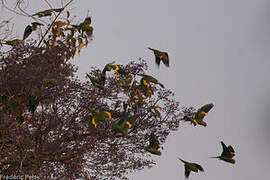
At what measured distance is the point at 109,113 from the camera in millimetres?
1381

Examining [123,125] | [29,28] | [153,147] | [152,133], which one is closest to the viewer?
[123,125]

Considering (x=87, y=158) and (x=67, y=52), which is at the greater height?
(x=67, y=52)

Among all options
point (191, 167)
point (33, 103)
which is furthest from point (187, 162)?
point (33, 103)

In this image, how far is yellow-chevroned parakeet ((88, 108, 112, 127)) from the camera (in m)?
1.35

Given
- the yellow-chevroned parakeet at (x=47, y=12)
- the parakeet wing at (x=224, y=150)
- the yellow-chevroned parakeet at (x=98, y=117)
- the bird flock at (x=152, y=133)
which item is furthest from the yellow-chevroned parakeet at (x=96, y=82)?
the parakeet wing at (x=224, y=150)

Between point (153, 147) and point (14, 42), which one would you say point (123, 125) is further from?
point (14, 42)

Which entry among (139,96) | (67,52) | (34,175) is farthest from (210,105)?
(34,175)

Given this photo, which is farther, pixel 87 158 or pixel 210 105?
pixel 210 105

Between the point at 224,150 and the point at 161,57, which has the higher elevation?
the point at 161,57

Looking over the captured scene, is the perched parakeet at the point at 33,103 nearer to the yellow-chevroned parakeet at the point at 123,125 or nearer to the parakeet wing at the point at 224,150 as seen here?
the yellow-chevroned parakeet at the point at 123,125

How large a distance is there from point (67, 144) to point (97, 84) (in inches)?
8.9

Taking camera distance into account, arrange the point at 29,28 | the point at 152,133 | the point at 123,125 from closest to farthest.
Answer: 1. the point at 123,125
2. the point at 152,133
3. the point at 29,28

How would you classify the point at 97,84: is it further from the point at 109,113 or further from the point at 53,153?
the point at 53,153

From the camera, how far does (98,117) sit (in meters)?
1.36
